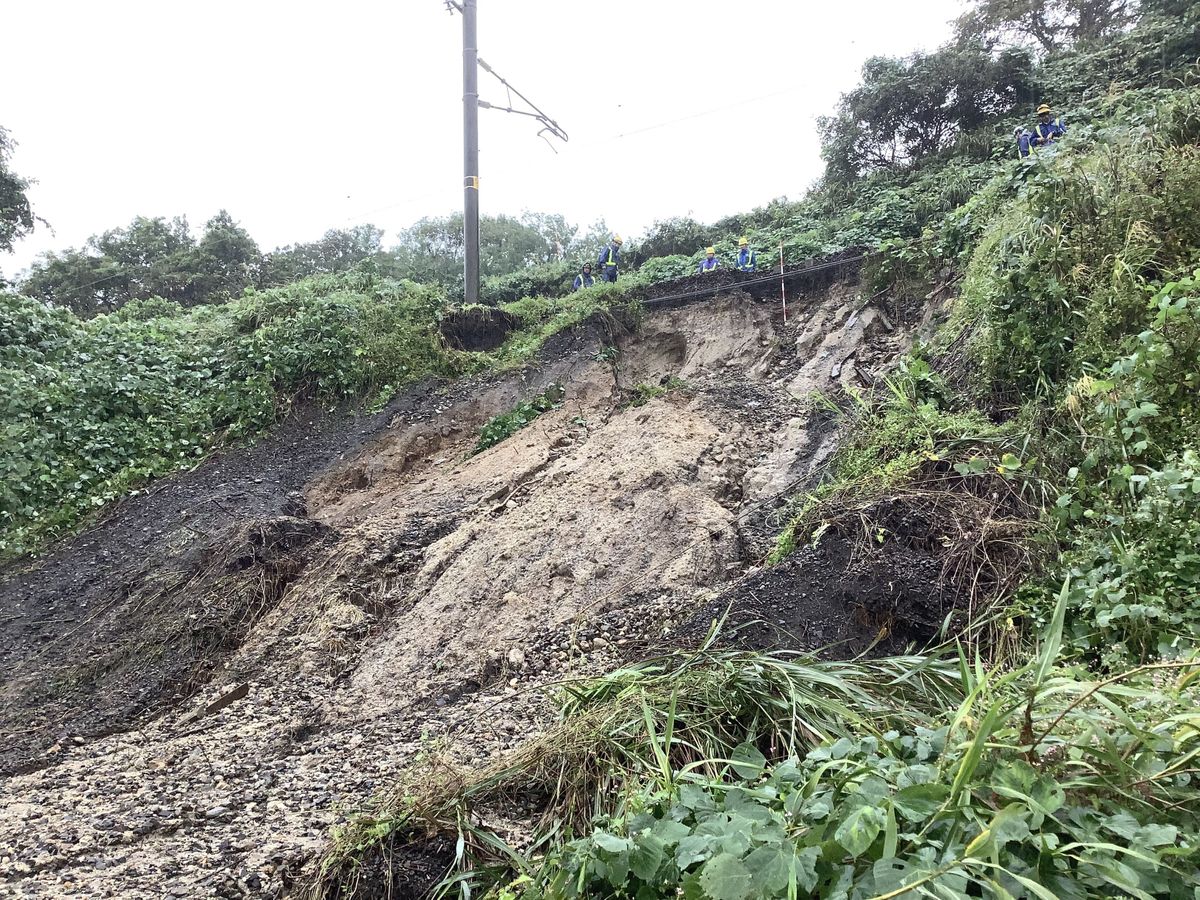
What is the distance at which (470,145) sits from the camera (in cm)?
1023

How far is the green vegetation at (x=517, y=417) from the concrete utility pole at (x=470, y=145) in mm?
2647

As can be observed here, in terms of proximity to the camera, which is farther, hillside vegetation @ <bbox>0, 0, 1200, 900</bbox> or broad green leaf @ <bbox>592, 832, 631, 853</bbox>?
broad green leaf @ <bbox>592, 832, 631, 853</bbox>

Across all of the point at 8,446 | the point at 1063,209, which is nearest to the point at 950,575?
the point at 1063,209

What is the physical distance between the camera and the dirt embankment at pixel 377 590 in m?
3.62

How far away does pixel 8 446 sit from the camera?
755 cm

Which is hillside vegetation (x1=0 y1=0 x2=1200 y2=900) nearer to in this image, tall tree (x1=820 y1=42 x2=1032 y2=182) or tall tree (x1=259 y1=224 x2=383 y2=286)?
tall tree (x1=820 y1=42 x2=1032 y2=182)

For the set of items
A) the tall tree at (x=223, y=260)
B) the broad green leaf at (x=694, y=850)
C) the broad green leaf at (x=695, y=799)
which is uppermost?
the tall tree at (x=223, y=260)

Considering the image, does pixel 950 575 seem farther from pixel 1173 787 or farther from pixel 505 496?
pixel 505 496

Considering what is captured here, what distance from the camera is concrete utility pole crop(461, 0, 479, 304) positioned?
10.2m

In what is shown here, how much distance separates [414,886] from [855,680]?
1.88 m

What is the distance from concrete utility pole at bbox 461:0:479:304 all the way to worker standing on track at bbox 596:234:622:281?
2047 mm

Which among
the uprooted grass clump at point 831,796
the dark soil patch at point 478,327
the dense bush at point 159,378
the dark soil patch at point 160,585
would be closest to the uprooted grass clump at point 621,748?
the uprooted grass clump at point 831,796

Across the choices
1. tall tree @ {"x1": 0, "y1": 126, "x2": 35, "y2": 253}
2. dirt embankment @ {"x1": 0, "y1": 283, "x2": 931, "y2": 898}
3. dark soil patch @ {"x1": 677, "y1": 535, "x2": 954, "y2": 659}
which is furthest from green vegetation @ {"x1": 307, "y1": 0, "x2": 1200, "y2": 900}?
tall tree @ {"x1": 0, "y1": 126, "x2": 35, "y2": 253}

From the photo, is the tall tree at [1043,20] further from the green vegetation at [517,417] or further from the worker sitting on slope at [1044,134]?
the green vegetation at [517,417]
